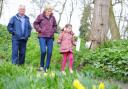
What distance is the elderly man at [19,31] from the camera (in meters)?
11.4

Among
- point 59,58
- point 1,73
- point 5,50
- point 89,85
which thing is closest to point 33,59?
point 59,58

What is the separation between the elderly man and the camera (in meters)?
11.4

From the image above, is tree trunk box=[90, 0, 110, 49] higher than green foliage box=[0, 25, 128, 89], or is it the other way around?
tree trunk box=[90, 0, 110, 49]

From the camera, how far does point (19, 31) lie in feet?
37.9

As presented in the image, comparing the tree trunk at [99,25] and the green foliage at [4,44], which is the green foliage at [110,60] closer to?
the tree trunk at [99,25]

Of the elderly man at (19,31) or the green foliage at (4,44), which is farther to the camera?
the green foliage at (4,44)

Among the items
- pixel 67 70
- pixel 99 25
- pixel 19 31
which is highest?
pixel 99 25

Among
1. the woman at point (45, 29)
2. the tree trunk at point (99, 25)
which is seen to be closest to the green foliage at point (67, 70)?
the tree trunk at point (99, 25)

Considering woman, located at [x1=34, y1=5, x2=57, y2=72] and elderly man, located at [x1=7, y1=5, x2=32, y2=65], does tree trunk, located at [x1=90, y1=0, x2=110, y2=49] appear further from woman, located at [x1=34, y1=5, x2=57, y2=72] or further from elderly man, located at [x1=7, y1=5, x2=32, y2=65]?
elderly man, located at [x1=7, y1=5, x2=32, y2=65]

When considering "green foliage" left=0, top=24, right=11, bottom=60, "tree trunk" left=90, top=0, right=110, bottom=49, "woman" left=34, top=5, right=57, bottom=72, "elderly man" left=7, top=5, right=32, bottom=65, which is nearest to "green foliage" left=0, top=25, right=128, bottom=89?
"green foliage" left=0, top=24, right=11, bottom=60

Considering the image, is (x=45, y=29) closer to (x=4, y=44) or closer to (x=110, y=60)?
(x=110, y=60)

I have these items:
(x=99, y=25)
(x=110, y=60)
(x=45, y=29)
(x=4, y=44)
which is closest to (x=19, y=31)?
(x=45, y=29)

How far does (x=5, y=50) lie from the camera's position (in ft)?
66.6

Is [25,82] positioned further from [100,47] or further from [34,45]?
[34,45]
